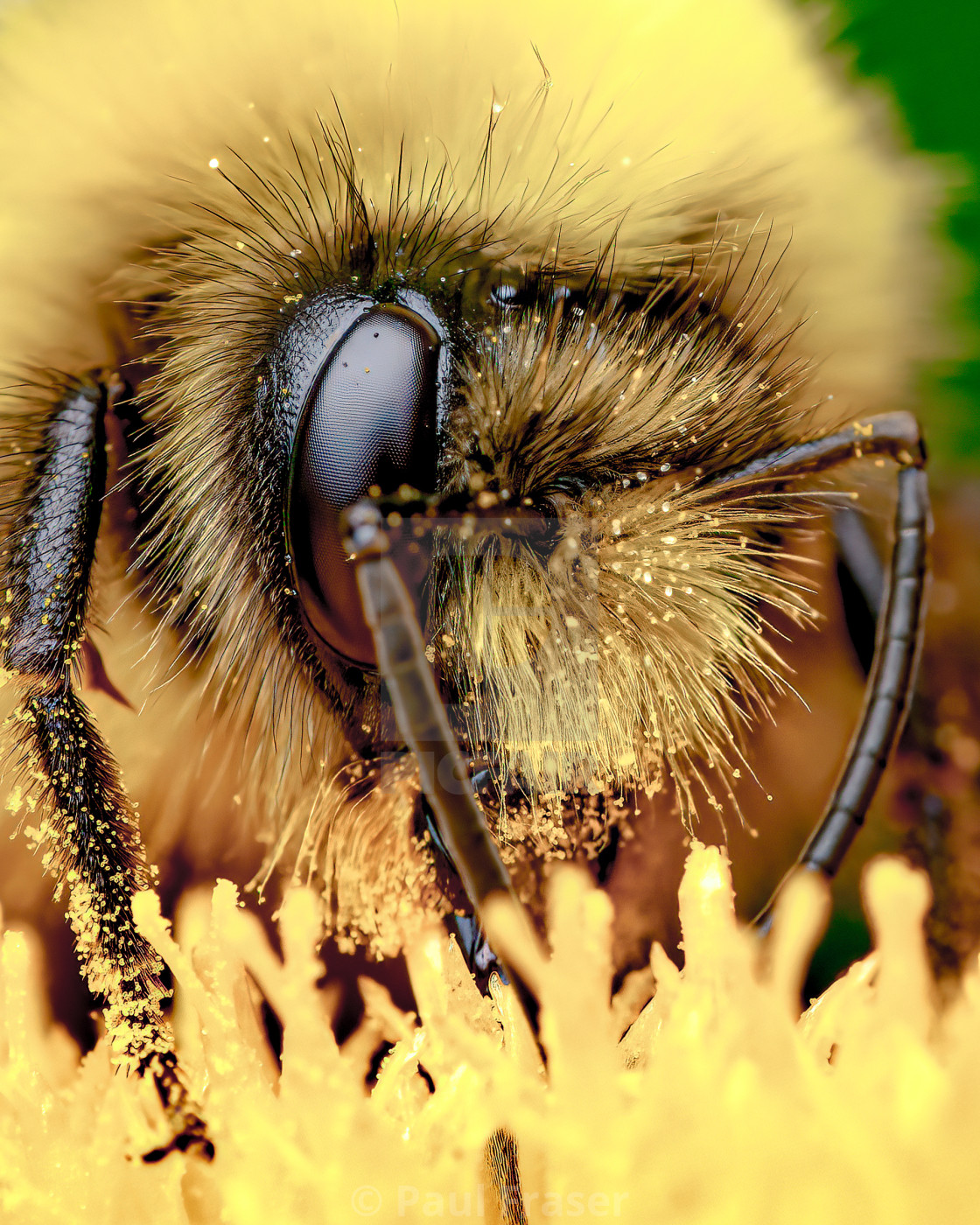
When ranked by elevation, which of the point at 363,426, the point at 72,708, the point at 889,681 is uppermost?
the point at 363,426

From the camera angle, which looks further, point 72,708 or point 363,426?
point 72,708

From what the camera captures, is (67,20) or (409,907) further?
(409,907)

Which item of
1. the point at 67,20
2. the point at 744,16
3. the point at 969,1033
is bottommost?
the point at 969,1033

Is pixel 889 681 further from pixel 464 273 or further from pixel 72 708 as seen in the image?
pixel 72 708

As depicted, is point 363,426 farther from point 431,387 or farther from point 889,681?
point 889,681

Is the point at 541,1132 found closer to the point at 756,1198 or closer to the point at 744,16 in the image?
the point at 756,1198

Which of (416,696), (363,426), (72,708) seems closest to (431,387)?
(363,426)

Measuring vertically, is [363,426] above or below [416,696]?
above

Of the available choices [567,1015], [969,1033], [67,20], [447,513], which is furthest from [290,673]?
[969,1033]

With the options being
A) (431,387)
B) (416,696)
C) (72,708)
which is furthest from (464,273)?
(72,708)
